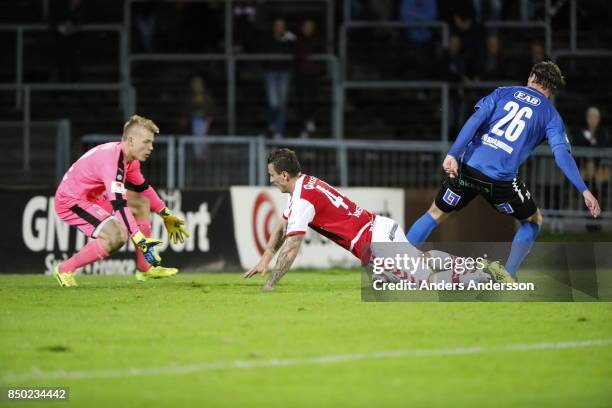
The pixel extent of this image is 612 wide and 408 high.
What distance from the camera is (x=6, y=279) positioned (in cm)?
1585

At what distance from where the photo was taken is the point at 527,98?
13.0 metres

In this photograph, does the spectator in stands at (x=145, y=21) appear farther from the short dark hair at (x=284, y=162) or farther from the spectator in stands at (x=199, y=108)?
the short dark hair at (x=284, y=162)

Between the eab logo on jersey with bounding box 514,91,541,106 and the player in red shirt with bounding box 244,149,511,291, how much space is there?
72.9 inches

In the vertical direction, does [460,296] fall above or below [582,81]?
below

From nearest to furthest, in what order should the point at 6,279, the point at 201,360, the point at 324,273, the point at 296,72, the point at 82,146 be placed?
the point at 201,360, the point at 6,279, the point at 324,273, the point at 82,146, the point at 296,72

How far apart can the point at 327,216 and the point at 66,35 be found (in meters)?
13.0

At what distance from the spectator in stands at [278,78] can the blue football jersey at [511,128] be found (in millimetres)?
10327

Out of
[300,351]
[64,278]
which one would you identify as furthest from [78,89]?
[300,351]

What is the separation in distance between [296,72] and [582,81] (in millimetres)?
6117

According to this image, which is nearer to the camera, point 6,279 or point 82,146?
point 6,279

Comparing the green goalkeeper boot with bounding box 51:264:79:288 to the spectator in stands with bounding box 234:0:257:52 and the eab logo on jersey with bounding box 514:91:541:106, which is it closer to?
the eab logo on jersey with bounding box 514:91:541:106

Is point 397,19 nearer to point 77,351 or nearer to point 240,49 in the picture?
point 240,49

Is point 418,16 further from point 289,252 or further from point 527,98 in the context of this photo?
point 289,252

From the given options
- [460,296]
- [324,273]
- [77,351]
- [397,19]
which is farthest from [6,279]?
[397,19]
